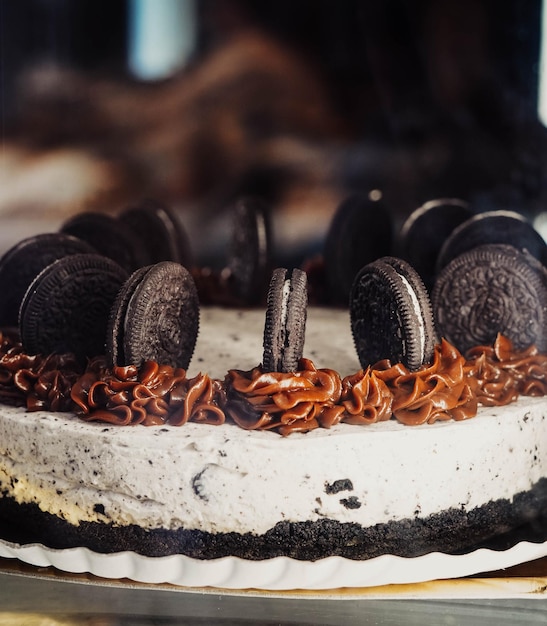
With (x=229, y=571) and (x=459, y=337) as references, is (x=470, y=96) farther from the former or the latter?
(x=229, y=571)

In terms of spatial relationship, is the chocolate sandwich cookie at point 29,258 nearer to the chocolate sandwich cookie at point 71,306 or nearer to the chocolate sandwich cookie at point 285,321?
the chocolate sandwich cookie at point 71,306

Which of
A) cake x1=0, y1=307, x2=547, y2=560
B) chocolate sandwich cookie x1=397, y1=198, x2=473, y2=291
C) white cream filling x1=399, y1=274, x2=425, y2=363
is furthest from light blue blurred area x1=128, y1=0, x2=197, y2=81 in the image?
cake x1=0, y1=307, x2=547, y2=560

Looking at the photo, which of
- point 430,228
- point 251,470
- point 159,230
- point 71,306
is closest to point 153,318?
point 71,306

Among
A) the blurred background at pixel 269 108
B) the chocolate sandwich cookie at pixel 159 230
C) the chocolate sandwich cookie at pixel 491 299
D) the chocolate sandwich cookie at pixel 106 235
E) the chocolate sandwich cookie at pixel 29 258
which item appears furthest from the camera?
the blurred background at pixel 269 108

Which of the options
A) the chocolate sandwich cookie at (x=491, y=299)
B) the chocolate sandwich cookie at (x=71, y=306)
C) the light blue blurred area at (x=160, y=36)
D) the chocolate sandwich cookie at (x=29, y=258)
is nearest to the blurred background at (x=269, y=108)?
the light blue blurred area at (x=160, y=36)

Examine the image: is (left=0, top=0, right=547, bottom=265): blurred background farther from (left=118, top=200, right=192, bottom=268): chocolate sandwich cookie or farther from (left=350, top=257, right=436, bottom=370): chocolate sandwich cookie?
(left=350, top=257, right=436, bottom=370): chocolate sandwich cookie

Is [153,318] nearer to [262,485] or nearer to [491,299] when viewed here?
[262,485]
